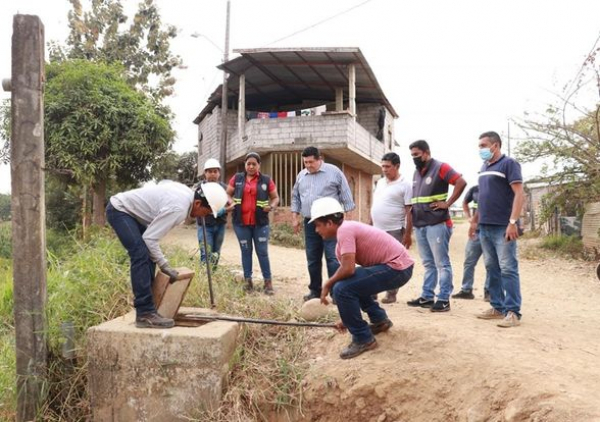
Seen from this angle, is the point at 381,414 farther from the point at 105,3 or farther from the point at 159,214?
the point at 105,3

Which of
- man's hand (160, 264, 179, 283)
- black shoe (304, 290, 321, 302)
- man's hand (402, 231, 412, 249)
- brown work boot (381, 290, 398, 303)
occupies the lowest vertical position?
brown work boot (381, 290, 398, 303)

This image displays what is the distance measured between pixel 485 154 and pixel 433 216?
2.51ft

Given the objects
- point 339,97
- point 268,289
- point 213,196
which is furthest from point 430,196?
point 339,97

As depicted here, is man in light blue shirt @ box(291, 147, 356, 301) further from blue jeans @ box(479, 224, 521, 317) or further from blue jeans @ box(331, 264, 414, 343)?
blue jeans @ box(479, 224, 521, 317)

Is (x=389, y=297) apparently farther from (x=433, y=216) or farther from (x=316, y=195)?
(x=316, y=195)

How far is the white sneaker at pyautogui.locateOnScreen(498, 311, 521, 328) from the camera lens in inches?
159

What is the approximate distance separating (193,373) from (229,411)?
38cm

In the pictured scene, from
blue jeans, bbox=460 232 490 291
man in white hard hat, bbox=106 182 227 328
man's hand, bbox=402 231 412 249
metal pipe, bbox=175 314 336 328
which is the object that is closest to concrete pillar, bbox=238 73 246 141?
blue jeans, bbox=460 232 490 291

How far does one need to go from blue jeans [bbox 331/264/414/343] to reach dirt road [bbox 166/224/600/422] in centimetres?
28

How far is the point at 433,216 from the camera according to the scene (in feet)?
15.3

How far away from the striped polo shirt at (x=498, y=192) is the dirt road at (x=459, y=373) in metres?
0.92

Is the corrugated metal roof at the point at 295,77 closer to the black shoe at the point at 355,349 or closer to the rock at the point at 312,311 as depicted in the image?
the rock at the point at 312,311

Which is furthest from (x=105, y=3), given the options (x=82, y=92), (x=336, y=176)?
(x=336, y=176)

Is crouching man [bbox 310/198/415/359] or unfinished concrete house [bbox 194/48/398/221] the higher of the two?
unfinished concrete house [bbox 194/48/398/221]
